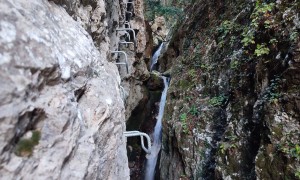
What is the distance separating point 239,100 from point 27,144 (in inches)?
218

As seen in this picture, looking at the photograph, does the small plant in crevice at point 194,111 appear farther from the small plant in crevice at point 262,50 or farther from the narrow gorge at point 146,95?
the small plant in crevice at point 262,50

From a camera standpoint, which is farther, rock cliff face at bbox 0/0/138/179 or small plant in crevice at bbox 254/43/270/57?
small plant in crevice at bbox 254/43/270/57

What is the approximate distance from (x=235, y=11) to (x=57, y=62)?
26.6 ft

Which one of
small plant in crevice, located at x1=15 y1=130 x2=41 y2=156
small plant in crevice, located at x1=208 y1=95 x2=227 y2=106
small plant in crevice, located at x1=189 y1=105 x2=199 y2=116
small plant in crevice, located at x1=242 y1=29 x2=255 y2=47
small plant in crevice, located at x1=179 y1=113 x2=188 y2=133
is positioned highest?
small plant in crevice, located at x1=242 y1=29 x2=255 y2=47

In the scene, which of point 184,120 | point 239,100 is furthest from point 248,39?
point 184,120

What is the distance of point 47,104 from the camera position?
1734mm

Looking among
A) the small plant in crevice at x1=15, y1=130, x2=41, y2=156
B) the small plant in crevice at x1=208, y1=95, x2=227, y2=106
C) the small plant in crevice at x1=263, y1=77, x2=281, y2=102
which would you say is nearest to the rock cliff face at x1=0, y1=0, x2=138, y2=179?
the small plant in crevice at x1=15, y1=130, x2=41, y2=156

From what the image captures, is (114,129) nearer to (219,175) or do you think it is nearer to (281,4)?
(219,175)

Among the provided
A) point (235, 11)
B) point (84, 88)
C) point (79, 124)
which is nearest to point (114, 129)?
point (84, 88)

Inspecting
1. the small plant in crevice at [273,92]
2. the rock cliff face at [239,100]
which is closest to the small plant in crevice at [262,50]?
the rock cliff face at [239,100]

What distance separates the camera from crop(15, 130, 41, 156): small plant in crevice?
1.49 metres

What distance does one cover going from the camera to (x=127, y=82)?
10453mm

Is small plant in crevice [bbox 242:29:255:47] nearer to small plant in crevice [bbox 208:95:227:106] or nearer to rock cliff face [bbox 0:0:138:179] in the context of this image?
small plant in crevice [bbox 208:95:227:106]

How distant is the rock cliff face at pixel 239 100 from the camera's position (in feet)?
15.3
